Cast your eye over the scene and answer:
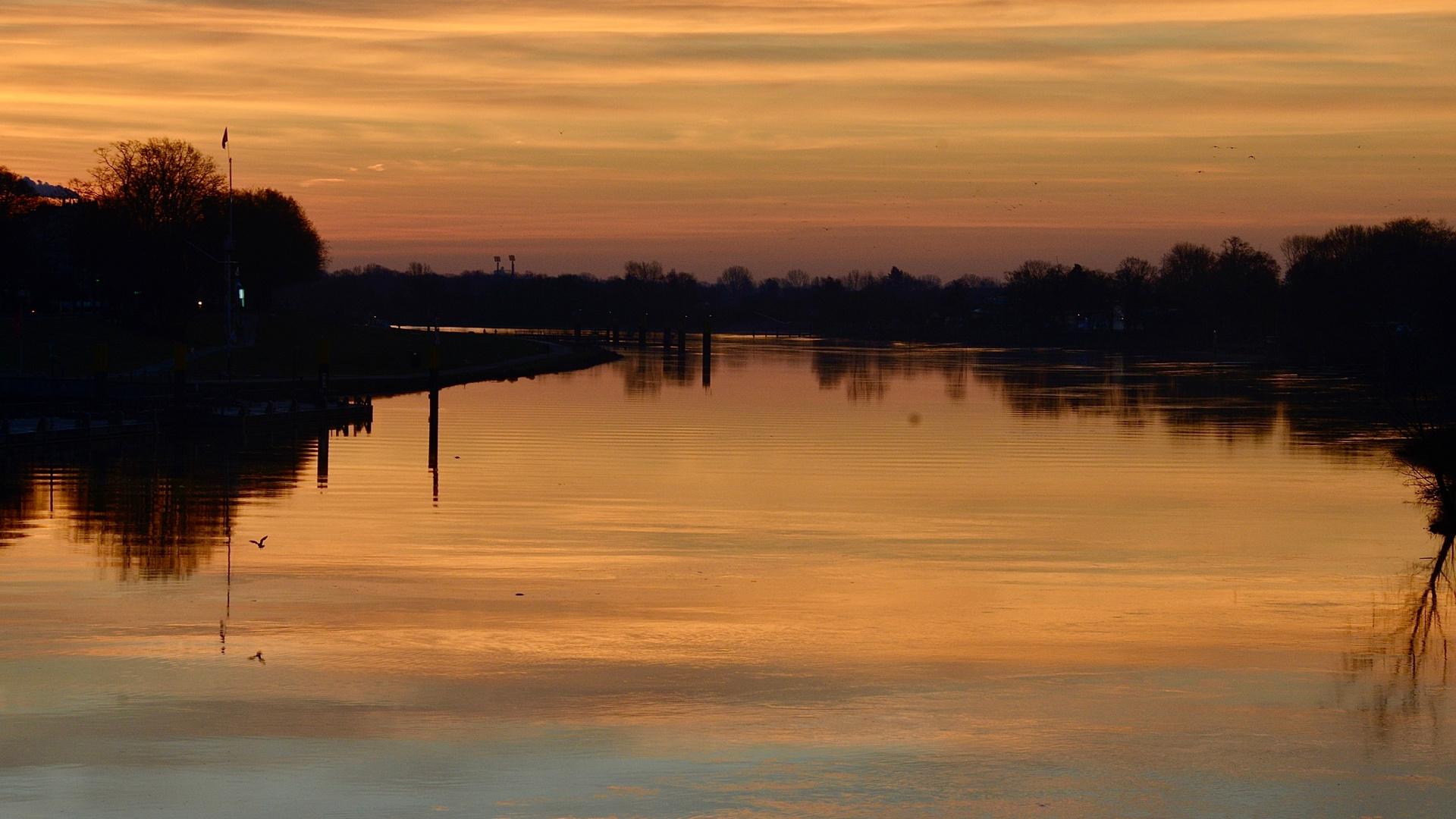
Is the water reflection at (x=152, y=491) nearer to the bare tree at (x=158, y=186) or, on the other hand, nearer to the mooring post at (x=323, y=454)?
the mooring post at (x=323, y=454)

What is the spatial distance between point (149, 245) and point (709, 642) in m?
113

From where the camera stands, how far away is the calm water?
12391 mm

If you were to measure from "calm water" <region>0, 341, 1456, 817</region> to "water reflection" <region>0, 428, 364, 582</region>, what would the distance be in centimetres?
22

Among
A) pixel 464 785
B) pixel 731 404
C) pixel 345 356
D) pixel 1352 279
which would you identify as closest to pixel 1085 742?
pixel 464 785

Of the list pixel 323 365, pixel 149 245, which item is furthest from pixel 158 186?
pixel 323 365

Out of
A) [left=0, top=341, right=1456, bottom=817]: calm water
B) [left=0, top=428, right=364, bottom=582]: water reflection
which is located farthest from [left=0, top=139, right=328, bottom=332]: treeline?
[left=0, top=341, right=1456, bottom=817]: calm water

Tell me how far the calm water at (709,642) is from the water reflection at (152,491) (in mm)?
219

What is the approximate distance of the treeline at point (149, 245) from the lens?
391 ft

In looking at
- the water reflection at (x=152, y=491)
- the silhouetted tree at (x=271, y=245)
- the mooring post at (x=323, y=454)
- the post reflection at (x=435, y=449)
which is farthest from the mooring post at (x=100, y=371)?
the silhouetted tree at (x=271, y=245)

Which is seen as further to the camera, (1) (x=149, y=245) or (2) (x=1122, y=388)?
(1) (x=149, y=245)

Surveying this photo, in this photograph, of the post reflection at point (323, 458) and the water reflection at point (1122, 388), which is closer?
the post reflection at point (323, 458)

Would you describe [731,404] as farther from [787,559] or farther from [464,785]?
[464,785]

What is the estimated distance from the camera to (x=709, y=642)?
1803cm

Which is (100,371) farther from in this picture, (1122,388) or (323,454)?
(1122,388)
